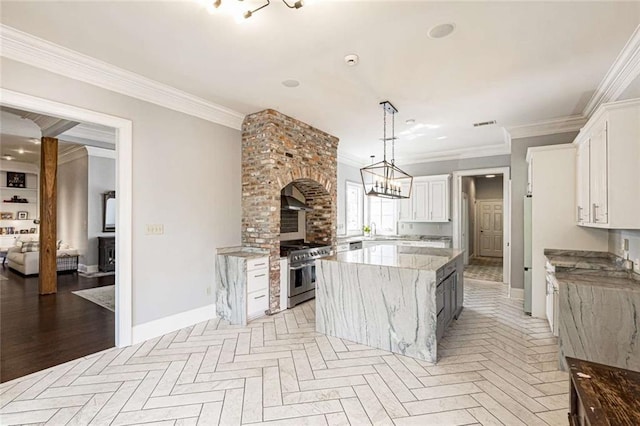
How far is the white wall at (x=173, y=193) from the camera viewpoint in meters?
3.20

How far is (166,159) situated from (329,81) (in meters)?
2.17

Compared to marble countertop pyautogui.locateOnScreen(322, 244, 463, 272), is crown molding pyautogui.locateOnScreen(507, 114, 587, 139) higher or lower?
higher

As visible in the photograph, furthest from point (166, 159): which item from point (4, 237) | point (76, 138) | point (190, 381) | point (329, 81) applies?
point (4, 237)

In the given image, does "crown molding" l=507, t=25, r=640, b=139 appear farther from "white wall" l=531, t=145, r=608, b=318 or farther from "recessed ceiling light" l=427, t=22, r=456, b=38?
"recessed ceiling light" l=427, t=22, r=456, b=38

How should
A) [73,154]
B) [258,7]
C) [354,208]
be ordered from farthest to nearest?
[354,208] → [73,154] → [258,7]

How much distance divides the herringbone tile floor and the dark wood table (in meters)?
1.09

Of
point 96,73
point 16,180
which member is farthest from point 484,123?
point 16,180

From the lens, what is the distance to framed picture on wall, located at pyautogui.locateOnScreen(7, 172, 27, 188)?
347 inches

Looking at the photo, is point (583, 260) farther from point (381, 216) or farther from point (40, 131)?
point (40, 131)

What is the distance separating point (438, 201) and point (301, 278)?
13.4 ft

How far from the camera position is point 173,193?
12.2 feet

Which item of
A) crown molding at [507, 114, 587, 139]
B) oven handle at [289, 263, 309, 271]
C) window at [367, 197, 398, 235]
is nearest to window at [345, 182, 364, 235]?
window at [367, 197, 398, 235]

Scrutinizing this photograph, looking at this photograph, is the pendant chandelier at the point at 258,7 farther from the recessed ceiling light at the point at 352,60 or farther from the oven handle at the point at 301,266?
the oven handle at the point at 301,266

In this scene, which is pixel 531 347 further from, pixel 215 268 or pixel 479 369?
pixel 215 268
